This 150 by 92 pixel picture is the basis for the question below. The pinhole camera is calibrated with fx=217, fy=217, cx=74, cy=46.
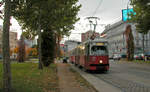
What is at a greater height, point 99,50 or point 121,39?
point 121,39

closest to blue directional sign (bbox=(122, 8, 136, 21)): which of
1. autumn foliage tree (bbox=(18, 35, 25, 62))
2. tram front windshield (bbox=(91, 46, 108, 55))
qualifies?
tram front windshield (bbox=(91, 46, 108, 55))

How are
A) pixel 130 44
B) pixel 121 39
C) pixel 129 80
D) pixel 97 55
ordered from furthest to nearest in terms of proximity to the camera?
pixel 121 39 < pixel 130 44 < pixel 97 55 < pixel 129 80

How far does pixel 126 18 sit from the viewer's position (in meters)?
33.4

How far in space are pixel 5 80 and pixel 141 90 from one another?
5.61 metres

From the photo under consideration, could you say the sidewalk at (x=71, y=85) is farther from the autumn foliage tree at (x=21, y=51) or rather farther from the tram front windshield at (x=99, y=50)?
the autumn foliage tree at (x=21, y=51)

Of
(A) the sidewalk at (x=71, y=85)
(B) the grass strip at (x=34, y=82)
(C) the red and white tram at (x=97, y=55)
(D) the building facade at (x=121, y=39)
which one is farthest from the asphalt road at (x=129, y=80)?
(D) the building facade at (x=121, y=39)

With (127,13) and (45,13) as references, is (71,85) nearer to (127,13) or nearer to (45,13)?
(45,13)

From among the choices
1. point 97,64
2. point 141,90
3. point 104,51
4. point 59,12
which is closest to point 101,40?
point 104,51

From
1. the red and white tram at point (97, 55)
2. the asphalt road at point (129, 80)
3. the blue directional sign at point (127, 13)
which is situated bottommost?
the asphalt road at point (129, 80)

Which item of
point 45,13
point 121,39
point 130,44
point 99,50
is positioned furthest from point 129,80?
point 121,39

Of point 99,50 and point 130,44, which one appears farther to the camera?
point 130,44

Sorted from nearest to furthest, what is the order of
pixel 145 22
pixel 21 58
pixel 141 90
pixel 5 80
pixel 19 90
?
pixel 5 80 < pixel 19 90 < pixel 141 90 < pixel 145 22 < pixel 21 58

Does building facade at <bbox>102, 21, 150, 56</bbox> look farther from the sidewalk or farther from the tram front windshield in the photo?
the sidewalk

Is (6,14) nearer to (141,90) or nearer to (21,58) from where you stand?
(141,90)
